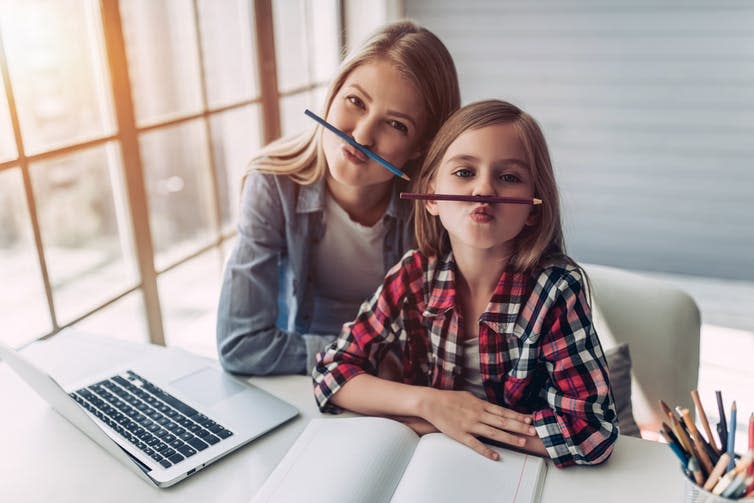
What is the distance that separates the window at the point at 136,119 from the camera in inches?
66.2

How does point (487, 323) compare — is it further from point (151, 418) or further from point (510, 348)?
point (151, 418)

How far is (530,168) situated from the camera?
2.95 ft

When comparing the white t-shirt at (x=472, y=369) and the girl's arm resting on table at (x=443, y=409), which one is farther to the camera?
the white t-shirt at (x=472, y=369)

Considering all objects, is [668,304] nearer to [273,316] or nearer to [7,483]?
[273,316]

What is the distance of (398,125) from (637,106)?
7.60ft

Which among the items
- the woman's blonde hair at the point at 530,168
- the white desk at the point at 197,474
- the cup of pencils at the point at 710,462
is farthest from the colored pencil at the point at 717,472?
the woman's blonde hair at the point at 530,168

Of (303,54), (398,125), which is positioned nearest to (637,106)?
(303,54)

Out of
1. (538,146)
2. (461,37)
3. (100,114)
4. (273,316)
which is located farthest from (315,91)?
(538,146)

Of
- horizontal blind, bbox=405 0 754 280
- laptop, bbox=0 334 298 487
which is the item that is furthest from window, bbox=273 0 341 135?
laptop, bbox=0 334 298 487

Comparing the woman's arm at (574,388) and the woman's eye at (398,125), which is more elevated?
the woman's eye at (398,125)

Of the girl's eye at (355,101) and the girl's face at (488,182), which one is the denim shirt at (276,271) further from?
the girl's face at (488,182)

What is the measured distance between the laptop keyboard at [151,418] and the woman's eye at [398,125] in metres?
0.53

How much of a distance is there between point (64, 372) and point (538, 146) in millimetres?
861

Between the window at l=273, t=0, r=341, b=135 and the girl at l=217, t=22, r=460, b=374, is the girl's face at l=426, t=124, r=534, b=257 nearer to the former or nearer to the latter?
the girl at l=217, t=22, r=460, b=374
